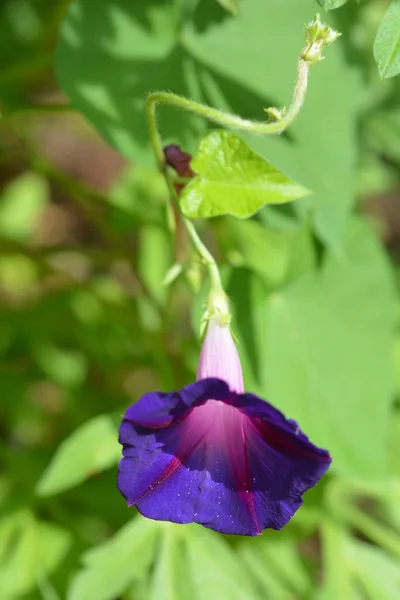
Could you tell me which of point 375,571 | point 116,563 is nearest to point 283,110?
point 116,563

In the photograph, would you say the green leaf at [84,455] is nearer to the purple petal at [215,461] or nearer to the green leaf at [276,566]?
the purple petal at [215,461]

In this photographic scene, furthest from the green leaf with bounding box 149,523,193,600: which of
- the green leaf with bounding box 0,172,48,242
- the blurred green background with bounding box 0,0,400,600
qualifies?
the green leaf with bounding box 0,172,48,242

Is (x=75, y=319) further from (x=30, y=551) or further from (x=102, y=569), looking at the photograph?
(x=102, y=569)

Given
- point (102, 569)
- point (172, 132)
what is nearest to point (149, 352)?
point (102, 569)

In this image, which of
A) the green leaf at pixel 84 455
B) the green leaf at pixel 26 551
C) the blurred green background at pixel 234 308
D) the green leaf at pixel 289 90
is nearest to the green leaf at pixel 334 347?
the blurred green background at pixel 234 308

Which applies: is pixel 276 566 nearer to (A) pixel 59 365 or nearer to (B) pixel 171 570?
(B) pixel 171 570

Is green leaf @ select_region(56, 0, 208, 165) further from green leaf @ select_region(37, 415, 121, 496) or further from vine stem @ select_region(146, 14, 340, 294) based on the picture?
green leaf @ select_region(37, 415, 121, 496)

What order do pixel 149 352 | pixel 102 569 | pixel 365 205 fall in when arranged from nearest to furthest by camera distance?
pixel 102 569 < pixel 149 352 < pixel 365 205
